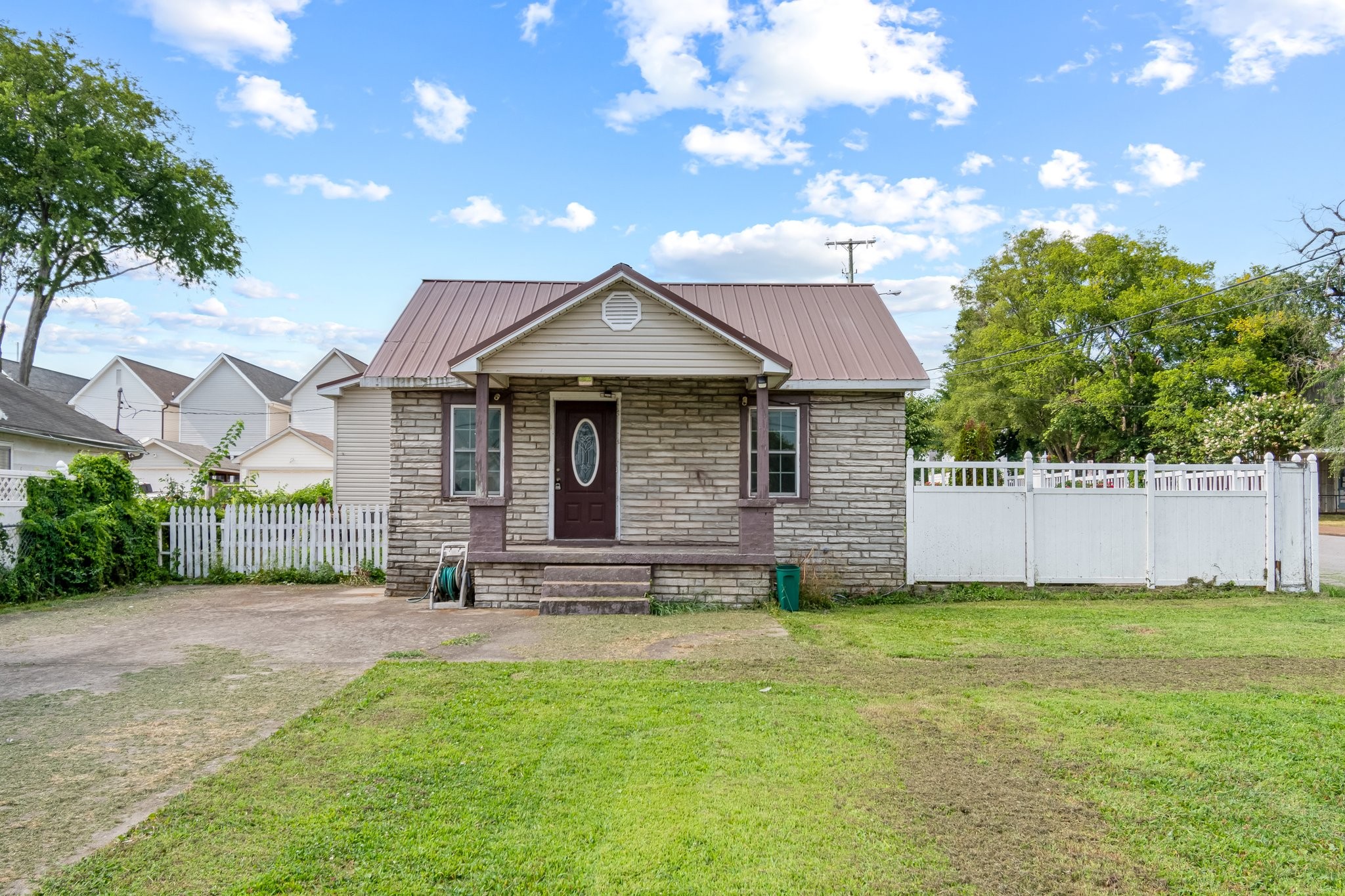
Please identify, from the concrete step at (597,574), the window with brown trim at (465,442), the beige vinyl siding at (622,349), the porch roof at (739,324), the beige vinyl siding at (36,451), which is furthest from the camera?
the beige vinyl siding at (36,451)

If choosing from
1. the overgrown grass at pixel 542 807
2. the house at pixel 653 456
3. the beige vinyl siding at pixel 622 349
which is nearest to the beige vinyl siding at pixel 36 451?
the house at pixel 653 456

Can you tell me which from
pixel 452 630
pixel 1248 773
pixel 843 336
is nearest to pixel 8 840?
pixel 452 630

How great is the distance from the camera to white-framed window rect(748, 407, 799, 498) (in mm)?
11156

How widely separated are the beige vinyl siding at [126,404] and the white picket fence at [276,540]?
2811 cm

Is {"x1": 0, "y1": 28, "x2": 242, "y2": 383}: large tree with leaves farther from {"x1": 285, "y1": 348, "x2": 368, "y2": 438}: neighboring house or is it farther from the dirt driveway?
the dirt driveway

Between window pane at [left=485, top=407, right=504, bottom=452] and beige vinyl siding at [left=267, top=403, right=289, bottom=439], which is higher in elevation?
beige vinyl siding at [left=267, top=403, right=289, bottom=439]

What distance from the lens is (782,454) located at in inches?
442

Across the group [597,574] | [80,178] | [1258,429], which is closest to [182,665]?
[597,574]

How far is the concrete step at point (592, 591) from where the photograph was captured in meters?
9.52

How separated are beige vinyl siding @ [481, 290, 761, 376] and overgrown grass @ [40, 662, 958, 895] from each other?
5.22m

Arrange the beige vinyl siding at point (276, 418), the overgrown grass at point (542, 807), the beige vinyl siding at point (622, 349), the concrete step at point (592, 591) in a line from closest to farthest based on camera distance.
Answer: the overgrown grass at point (542, 807) → the concrete step at point (592, 591) → the beige vinyl siding at point (622, 349) → the beige vinyl siding at point (276, 418)

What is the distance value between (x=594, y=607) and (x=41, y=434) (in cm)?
1514

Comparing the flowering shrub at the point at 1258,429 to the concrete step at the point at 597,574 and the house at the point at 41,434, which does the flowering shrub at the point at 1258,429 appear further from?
the house at the point at 41,434

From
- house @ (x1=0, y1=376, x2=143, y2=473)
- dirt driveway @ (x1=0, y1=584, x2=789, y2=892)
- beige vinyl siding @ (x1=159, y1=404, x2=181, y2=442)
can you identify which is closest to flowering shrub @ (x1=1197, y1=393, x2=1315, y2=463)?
dirt driveway @ (x1=0, y1=584, x2=789, y2=892)
